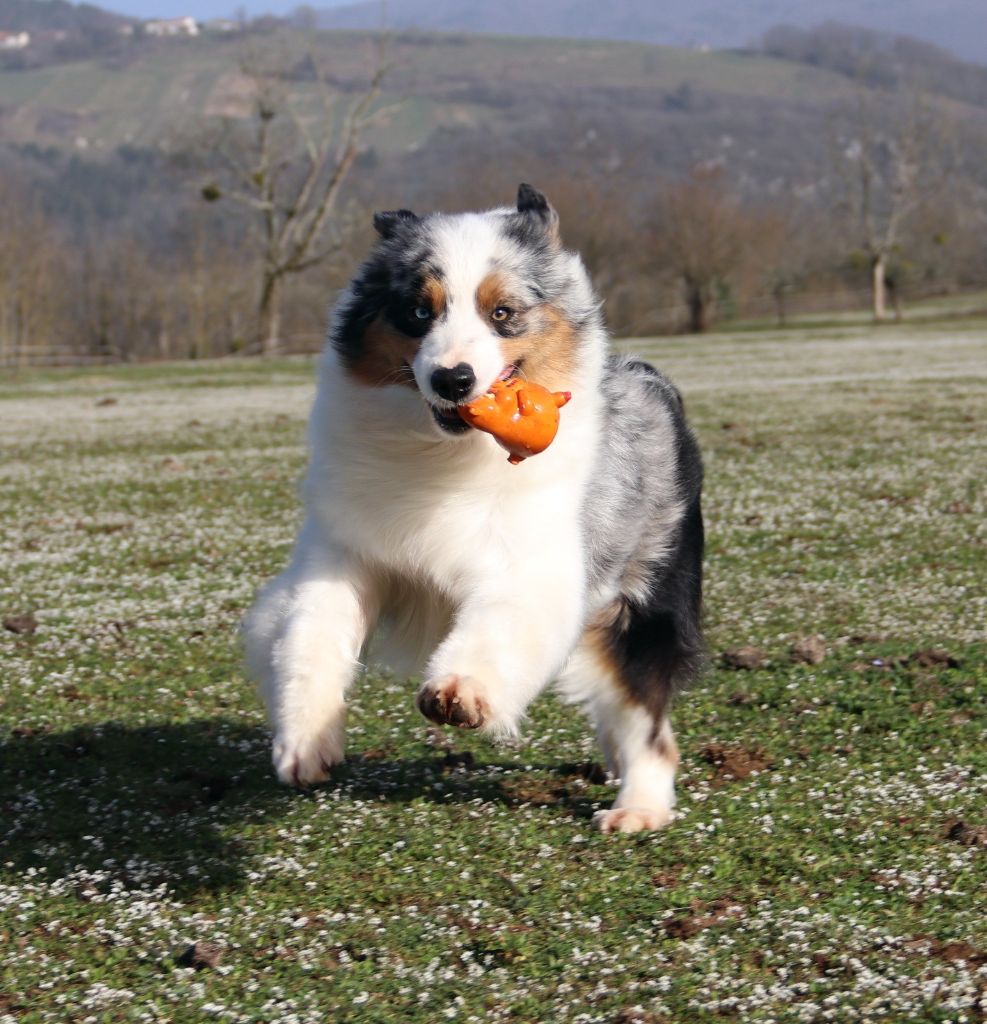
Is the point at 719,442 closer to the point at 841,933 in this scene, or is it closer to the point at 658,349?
the point at 841,933

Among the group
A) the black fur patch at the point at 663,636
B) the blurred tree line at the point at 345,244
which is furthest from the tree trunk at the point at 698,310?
the black fur patch at the point at 663,636

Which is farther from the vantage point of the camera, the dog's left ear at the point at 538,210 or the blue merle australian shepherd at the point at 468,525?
the dog's left ear at the point at 538,210

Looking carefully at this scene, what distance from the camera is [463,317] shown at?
4.88m

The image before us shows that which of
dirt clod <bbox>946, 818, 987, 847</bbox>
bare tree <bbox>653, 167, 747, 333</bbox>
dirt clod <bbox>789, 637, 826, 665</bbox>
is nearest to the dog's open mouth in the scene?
dirt clod <bbox>946, 818, 987, 847</bbox>

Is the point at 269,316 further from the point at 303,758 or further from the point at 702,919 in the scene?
the point at 702,919

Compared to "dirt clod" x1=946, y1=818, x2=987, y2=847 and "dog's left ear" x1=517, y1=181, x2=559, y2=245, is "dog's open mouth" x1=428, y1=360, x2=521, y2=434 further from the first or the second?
"dirt clod" x1=946, y1=818, x2=987, y2=847

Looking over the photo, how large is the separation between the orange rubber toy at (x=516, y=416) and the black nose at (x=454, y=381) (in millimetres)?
66

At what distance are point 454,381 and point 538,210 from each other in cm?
127

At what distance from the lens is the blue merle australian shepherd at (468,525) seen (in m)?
4.74

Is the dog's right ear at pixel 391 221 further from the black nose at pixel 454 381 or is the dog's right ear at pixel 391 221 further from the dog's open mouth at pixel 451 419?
the black nose at pixel 454 381

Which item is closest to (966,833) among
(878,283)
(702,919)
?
(702,919)

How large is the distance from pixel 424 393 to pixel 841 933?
222 centimetres

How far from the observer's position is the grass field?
162 inches

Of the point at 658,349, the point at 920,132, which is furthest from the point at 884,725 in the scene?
the point at 920,132
